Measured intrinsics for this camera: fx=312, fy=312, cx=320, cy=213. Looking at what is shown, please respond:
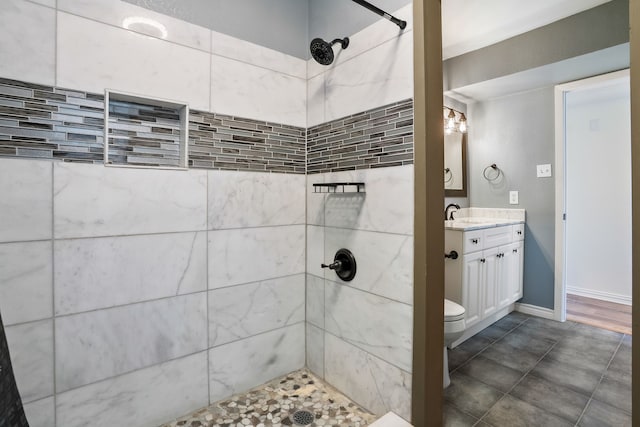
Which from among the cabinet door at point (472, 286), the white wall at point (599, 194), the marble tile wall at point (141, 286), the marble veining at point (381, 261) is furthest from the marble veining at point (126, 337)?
the white wall at point (599, 194)

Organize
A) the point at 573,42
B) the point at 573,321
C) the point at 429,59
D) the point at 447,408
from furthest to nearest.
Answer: the point at 573,321 → the point at 573,42 → the point at 447,408 → the point at 429,59

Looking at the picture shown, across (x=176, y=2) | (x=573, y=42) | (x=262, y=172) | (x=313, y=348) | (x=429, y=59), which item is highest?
(x=573, y=42)

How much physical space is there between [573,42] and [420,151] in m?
2.06

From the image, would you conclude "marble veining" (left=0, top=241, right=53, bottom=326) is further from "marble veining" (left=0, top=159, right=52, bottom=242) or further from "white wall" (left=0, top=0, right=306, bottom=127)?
"white wall" (left=0, top=0, right=306, bottom=127)

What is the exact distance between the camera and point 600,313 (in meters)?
3.08

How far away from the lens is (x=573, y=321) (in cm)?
289

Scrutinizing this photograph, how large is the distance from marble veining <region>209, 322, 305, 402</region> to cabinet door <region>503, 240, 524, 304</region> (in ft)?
6.75

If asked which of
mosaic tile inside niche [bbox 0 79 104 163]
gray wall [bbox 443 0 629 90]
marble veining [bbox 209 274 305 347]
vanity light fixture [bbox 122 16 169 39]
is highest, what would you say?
gray wall [bbox 443 0 629 90]

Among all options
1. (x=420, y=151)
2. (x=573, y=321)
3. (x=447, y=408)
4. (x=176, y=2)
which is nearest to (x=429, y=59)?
(x=420, y=151)

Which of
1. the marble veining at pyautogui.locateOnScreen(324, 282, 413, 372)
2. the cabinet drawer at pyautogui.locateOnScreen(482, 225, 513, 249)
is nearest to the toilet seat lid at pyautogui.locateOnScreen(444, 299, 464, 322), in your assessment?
the marble veining at pyautogui.locateOnScreen(324, 282, 413, 372)

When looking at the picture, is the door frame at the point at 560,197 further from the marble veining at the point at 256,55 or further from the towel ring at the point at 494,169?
the marble veining at the point at 256,55

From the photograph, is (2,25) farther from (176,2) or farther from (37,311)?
(37,311)

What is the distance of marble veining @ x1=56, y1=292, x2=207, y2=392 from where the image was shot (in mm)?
1252

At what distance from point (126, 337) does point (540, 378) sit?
2.38 m
